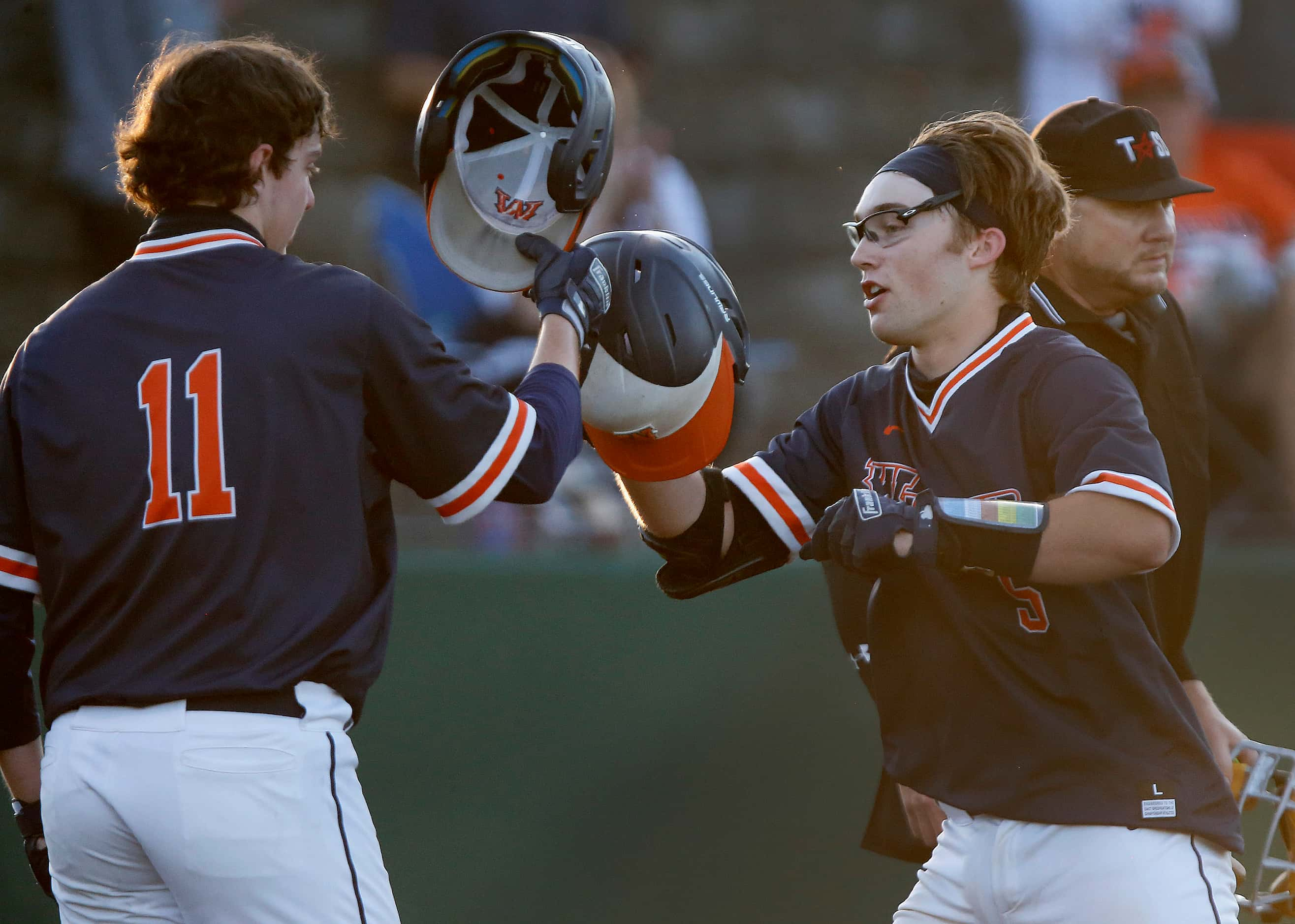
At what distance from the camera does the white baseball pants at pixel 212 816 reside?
76.9 inches

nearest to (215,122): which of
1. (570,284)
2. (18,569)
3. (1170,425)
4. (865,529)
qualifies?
(570,284)

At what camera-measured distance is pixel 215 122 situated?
2.12 metres

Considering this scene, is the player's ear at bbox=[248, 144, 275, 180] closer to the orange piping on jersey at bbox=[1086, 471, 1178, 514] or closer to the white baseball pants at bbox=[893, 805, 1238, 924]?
the orange piping on jersey at bbox=[1086, 471, 1178, 514]

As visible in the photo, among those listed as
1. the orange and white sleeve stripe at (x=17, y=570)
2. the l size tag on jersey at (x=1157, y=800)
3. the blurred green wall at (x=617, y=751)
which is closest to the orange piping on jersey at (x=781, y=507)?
the l size tag on jersey at (x=1157, y=800)

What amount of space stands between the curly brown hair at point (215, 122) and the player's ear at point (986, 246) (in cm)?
107

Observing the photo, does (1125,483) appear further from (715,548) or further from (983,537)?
(715,548)

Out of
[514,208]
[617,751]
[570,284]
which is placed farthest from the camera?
[617,751]

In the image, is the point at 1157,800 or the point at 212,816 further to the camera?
the point at 1157,800

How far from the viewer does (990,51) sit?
640 cm

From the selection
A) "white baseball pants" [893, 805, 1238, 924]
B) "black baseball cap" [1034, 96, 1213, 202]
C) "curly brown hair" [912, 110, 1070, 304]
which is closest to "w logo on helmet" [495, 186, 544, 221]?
"curly brown hair" [912, 110, 1070, 304]

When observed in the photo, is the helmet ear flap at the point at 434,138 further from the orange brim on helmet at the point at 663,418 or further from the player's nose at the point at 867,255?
the player's nose at the point at 867,255

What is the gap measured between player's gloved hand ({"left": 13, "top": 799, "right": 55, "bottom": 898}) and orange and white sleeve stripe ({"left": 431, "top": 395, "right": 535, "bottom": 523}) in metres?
0.91

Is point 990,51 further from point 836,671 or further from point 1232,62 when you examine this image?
point 836,671

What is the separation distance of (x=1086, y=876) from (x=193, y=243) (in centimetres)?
158
